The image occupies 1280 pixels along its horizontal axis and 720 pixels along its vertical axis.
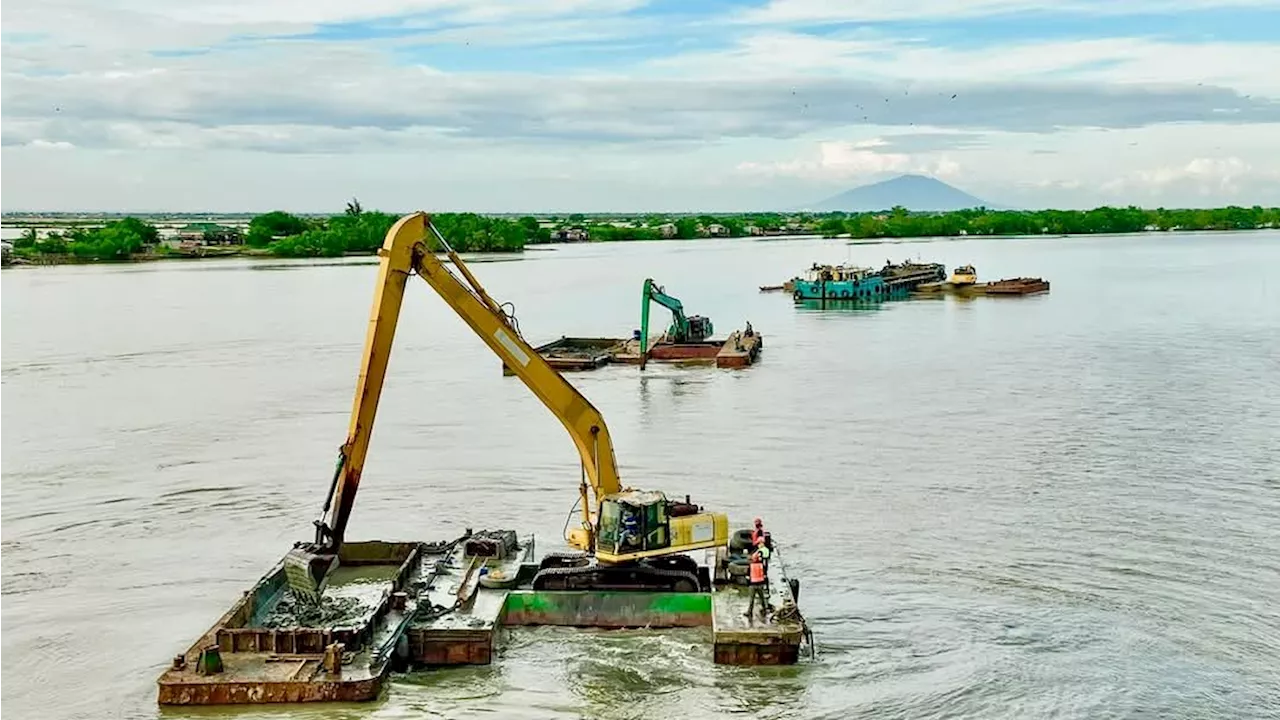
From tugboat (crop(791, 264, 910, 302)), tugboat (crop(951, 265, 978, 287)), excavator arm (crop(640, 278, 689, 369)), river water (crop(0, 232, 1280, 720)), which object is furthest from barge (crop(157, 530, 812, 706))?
tugboat (crop(951, 265, 978, 287))

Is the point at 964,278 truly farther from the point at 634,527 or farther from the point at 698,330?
the point at 634,527

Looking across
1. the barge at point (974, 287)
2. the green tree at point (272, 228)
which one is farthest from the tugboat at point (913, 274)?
the green tree at point (272, 228)

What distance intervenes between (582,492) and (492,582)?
179 centimetres

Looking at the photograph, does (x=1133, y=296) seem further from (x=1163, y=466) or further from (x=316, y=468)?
(x=316, y=468)

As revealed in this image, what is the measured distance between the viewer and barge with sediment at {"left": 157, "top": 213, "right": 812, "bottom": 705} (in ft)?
53.9

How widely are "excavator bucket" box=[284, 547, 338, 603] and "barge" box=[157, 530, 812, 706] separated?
191mm

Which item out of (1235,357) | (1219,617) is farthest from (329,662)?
(1235,357)

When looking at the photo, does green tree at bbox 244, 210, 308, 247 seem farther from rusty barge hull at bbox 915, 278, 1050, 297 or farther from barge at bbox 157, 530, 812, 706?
barge at bbox 157, 530, 812, 706

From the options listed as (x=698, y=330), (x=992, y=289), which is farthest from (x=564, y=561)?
(x=992, y=289)

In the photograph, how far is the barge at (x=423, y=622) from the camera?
49.3ft

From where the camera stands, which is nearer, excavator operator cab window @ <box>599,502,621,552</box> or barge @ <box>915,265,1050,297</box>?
excavator operator cab window @ <box>599,502,621,552</box>

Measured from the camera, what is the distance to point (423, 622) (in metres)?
17.0

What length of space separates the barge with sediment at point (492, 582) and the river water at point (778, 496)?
15.7 inches

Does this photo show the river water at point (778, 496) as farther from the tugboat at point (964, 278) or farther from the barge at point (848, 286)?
the tugboat at point (964, 278)
